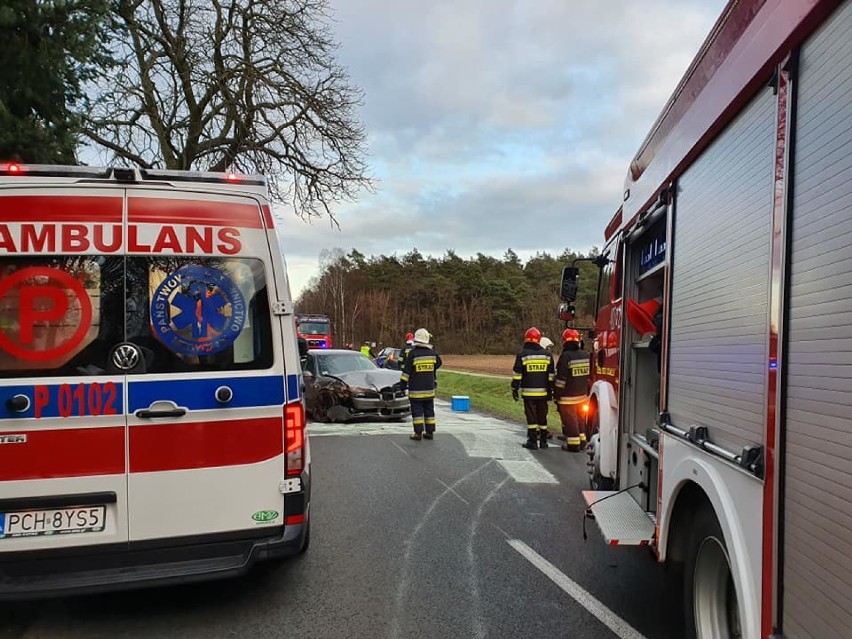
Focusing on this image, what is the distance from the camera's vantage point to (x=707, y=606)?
272cm

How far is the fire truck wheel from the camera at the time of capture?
262 cm

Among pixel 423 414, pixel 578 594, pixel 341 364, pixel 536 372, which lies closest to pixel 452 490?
pixel 578 594

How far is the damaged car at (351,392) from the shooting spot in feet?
39.4

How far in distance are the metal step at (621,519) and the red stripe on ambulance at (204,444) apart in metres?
1.99

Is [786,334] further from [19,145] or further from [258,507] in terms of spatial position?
[19,145]

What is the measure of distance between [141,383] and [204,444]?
457mm

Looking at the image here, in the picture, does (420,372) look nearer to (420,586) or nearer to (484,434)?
(484,434)

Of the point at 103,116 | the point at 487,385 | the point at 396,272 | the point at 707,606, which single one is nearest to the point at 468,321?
the point at 396,272

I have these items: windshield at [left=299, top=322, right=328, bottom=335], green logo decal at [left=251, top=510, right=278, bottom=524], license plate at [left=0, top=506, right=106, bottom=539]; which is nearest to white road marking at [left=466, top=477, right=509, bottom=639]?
green logo decal at [left=251, top=510, right=278, bottom=524]

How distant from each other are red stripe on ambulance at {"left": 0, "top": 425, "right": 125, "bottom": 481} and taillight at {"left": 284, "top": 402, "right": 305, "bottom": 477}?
837 mm

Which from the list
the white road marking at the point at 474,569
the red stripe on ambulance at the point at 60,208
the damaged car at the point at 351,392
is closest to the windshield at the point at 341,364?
the damaged car at the point at 351,392

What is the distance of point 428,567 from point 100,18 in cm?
798

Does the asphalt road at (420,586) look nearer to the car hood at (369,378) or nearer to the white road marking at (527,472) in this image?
the white road marking at (527,472)

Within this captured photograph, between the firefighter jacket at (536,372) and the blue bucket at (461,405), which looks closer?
the firefighter jacket at (536,372)
